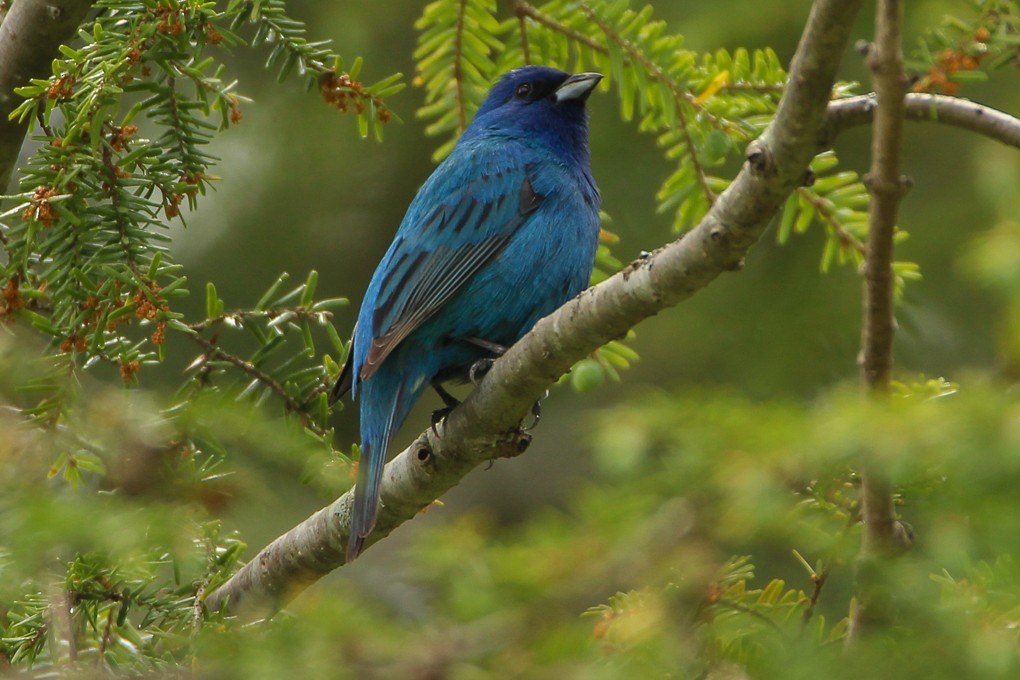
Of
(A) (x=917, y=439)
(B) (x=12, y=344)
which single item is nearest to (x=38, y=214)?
(B) (x=12, y=344)

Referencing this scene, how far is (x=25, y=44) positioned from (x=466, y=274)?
1.86 m

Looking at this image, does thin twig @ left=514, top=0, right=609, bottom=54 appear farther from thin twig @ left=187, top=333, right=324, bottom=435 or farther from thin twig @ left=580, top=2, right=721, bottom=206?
thin twig @ left=187, top=333, right=324, bottom=435

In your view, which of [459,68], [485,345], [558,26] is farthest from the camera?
[485,345]

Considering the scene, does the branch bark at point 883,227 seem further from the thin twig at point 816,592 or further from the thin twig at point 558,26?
the thin twig at point 558,26

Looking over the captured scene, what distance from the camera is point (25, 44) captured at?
3355mm

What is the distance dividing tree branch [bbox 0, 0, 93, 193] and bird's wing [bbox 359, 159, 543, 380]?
4.61ft

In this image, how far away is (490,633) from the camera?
1.54m

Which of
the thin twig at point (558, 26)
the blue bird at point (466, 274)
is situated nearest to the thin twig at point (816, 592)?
the blue bird at point (466, 274)

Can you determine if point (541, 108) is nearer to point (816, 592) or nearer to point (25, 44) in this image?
point (25, 44)

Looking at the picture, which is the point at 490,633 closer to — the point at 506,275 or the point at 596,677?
the point at 596,677

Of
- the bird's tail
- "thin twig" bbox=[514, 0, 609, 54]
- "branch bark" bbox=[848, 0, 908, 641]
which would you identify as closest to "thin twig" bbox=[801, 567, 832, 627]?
"branch bark" bbox=[848, 0, 908, 641]

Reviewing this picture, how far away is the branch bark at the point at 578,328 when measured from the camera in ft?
6.80

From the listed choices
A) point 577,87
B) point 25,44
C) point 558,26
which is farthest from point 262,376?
point 577,87

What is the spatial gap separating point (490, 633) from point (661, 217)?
6.17m
